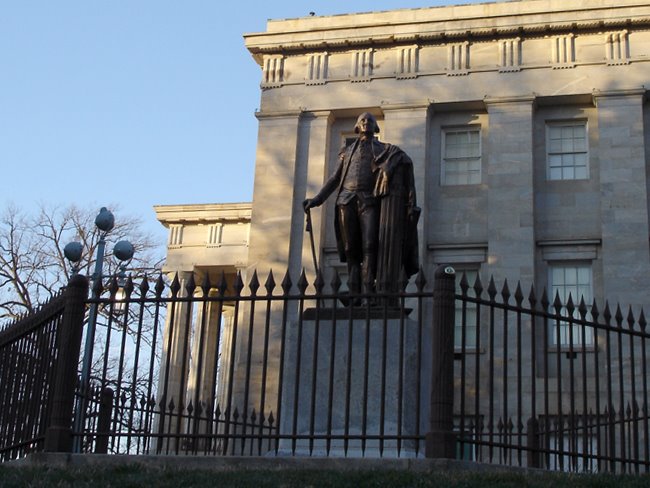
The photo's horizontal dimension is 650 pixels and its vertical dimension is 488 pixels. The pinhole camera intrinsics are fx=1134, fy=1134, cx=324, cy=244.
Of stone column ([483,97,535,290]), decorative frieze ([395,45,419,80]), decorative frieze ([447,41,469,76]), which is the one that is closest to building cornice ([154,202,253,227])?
decorative frieze ([395,45,419,80])

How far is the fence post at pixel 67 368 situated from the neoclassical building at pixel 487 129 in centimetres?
1793

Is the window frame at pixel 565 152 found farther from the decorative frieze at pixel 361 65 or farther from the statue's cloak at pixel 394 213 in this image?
the statue's cloak at pixel 394 213

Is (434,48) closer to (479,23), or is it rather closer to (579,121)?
(479,23)

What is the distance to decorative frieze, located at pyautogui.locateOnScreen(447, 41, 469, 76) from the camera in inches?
1229

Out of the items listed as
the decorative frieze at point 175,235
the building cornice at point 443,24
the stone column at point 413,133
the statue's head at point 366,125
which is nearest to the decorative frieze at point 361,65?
the building cornice at point 443,24

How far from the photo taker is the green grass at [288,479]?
934 cm

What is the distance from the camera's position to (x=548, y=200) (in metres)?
30.0

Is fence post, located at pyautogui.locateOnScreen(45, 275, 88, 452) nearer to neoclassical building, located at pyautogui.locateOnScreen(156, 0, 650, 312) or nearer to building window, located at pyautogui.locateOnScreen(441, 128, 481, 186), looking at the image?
neoclassical building, located at pyautogui.locateOnScreen(156, 0, 650, 312)

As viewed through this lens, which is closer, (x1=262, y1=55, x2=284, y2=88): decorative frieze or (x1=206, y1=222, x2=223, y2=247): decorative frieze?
(x1=262, y1=55, x2=284, y2=88): decorative frieze

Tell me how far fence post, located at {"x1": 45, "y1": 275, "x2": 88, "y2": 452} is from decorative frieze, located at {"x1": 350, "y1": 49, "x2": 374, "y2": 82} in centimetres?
2088

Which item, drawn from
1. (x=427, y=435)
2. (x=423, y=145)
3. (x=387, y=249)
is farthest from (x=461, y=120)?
(x=427, y=435)

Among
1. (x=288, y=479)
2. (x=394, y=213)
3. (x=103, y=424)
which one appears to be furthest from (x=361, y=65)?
(x=288, y=479)

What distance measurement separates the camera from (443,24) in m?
31.3

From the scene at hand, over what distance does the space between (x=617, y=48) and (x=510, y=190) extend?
4872 mm
